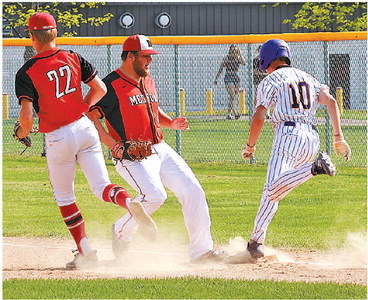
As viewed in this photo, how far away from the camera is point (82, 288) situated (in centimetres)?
709

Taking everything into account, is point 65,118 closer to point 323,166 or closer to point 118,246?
point 118,246

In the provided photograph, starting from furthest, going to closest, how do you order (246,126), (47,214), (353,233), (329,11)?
(329,11)
(246,126)
(47,214)
(353,233)

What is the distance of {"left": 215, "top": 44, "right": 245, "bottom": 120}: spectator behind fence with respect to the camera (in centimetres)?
2023

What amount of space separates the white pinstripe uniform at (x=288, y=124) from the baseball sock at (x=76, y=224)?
4.94 feet

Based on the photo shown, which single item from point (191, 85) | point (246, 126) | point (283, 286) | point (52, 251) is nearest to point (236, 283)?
point (283, 286)

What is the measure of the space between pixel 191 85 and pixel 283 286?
54.8 ft

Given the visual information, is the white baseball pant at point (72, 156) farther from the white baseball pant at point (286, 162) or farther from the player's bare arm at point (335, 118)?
the player's bare arm at point (335, 118)

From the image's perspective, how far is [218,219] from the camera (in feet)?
37.1

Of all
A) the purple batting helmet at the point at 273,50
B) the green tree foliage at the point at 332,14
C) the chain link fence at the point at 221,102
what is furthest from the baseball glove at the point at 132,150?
the green tree foliage at the point at 332,14

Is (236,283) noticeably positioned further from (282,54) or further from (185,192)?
(282,54)

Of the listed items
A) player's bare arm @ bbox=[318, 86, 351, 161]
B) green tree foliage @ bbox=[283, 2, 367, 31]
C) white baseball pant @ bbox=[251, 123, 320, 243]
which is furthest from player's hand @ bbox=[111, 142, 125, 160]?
green tree foliage @ bbox=[283, 2, 367, 31]

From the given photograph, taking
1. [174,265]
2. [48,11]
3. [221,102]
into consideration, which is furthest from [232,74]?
[174,265]

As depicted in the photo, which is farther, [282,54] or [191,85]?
[191,85]

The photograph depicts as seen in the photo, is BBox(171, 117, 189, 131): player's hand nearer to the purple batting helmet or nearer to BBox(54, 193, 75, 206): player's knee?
the purple batting helmet
